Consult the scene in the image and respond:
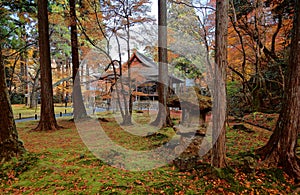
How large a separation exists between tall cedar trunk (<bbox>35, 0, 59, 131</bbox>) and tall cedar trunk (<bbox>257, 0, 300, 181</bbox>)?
25.1 feet

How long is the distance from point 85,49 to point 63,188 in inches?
439

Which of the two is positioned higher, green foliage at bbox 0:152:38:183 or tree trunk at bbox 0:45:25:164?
tree trunk at bbox 0:45:25:164

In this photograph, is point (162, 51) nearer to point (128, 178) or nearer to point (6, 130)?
point (128, 178)

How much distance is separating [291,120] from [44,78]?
8.15m

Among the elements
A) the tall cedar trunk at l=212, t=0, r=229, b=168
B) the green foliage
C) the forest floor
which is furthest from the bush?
the tall cedar trunk at l=212, t=0, r=229, b=168

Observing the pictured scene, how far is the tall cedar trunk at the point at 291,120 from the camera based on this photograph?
3.06m

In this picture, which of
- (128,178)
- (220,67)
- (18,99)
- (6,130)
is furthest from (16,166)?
(18,99)

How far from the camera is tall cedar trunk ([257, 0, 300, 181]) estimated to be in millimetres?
3062

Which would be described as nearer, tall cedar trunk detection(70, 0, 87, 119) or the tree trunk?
the tree trunk

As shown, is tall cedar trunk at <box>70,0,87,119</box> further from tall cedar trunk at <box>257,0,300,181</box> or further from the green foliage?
tall cedar trunk at <box>257,0,300,181</box>

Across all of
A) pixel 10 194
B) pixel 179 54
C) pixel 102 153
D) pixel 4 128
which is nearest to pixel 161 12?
pixel 102 153

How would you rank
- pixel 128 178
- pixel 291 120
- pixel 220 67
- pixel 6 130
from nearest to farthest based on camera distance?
pixel 220 67 < pixel 291 120 < pixel 128 178 < pixel 6 130


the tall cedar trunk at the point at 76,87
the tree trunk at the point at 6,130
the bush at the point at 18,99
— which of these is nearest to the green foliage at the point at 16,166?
the tree trunk at the point at 6,130

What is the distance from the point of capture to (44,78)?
7.77 metres
